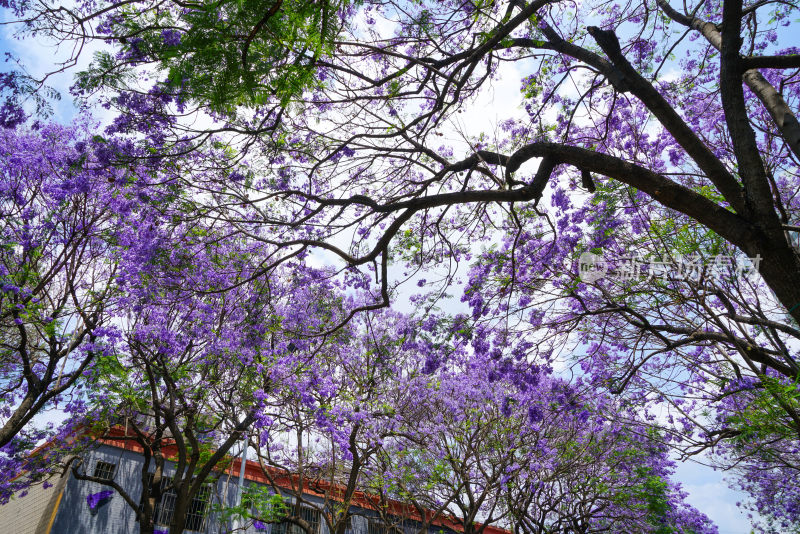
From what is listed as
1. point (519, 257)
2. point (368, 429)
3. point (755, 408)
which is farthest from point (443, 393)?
point (755, 408)

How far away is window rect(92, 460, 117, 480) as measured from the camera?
1178 centimetres

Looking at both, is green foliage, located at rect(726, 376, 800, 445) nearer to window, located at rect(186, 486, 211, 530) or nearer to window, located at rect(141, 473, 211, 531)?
window, located at rect(141, 473, 211, 531)

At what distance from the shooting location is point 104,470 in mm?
11945

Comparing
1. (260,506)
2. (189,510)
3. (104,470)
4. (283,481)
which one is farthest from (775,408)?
(283,481)

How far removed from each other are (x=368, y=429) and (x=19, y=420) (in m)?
6.23

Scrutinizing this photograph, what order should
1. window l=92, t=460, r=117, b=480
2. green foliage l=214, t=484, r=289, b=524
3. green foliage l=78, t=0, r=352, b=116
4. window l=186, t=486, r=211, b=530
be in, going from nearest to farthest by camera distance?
green foliage l=78, t=0, r=352, b=116
green foliage l=214, t=484, r=289, b=524
window l=92, t=460, r=117, b=480
window l=186, t=486, r=211, b=530

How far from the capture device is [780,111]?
14.4ft

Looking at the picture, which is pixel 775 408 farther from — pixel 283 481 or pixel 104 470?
pixel 283 481

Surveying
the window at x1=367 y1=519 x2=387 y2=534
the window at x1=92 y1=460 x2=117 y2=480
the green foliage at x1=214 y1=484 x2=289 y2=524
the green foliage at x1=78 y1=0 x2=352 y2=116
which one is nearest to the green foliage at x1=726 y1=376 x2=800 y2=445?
the green foliage at x1=78 y1=0 x2=352 y2=116

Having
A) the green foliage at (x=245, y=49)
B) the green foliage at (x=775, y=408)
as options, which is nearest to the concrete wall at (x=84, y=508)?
the green foliage at (x=775, y=408)

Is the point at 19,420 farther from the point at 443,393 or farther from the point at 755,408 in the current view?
the point at 755,408

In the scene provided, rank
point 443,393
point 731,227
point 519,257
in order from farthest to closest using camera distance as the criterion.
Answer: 1. point 443,393
2. point 519,257
3. point 731,227

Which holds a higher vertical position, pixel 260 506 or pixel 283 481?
pixel 283 481

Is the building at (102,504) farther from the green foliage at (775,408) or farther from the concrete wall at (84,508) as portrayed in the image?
the green foliage at (775,408)
